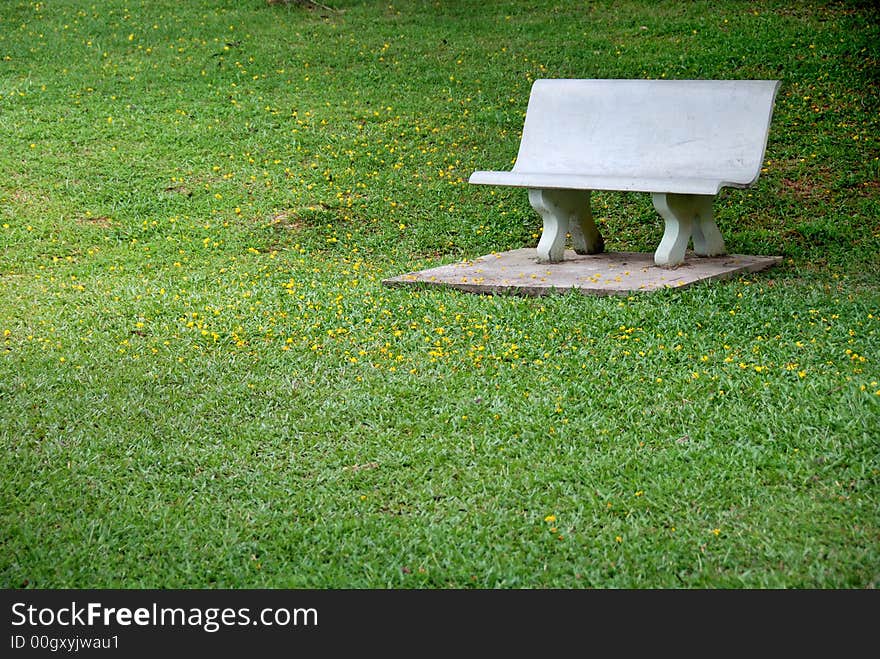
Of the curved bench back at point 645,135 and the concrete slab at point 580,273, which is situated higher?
the curved bench back at point 645,135

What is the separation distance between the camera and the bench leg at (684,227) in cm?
614

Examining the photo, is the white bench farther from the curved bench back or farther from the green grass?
the green grass

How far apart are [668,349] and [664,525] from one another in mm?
1614

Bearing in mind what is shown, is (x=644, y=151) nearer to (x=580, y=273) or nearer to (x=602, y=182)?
(x=602, y=182)

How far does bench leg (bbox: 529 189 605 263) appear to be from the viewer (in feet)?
21.5

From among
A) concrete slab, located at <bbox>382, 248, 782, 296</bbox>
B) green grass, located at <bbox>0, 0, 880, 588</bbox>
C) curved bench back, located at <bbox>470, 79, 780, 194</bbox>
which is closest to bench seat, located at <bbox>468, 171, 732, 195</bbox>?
curved bench back, located at <bbox>470, 79, 780, 194</bbox>

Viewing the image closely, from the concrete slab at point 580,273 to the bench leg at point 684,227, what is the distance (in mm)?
67

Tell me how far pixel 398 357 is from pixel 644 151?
2486mm

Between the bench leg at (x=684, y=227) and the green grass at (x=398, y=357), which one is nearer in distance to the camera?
the green grass at (x=398, y=357)

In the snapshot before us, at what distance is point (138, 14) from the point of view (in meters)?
14.1

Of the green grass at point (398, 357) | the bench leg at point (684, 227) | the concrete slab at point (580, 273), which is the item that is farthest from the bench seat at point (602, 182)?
the green grass at point (398, 357)

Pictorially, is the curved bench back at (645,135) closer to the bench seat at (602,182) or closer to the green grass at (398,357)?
the bench seat at (602,182)

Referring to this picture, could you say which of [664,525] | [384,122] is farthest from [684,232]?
[384,122]

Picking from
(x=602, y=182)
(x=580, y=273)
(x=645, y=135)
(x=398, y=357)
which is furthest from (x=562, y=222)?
(x=398, y=357)
